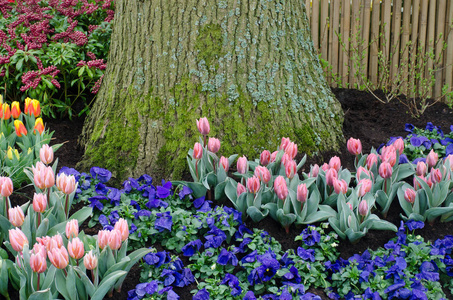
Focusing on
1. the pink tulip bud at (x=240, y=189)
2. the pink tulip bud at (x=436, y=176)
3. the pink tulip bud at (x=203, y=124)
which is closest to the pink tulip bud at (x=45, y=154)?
the pink tulip bud at (x=203, y=124)

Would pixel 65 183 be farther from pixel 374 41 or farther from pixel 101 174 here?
pixel 374 41

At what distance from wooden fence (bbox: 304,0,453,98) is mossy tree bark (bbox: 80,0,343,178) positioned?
238 centimetres

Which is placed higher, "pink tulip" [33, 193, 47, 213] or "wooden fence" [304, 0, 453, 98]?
"wooden fence" [304, 0, 453, 98]

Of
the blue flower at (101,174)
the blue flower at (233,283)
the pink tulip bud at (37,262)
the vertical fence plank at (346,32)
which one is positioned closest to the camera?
the pink tulip bud at (37,262)

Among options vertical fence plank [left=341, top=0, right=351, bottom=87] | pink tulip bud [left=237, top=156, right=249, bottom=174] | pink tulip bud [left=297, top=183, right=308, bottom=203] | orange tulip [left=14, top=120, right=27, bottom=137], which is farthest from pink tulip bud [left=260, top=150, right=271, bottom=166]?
vertical fence plank [left=341, top=0, right=351, bottom=87]

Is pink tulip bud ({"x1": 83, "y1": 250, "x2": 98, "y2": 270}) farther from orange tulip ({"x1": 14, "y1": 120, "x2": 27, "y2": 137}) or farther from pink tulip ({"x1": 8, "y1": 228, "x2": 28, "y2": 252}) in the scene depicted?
orange tulip ({"x1": 14, "y1": 120, "x2": 27, "y2": 137})

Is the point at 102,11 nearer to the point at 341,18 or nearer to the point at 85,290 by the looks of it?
the point at 341,18

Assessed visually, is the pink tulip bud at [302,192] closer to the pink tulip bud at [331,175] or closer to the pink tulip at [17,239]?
the pink tulip bud at [331,175]

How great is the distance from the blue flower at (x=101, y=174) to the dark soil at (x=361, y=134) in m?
0.47

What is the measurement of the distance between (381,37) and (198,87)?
3388 mm

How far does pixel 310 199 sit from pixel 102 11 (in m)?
3.36

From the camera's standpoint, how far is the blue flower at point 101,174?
2768 millimetres

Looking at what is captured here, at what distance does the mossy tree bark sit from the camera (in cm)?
298

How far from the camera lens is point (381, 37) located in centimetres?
549
